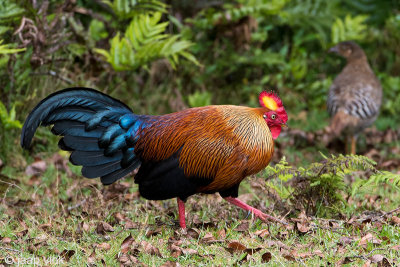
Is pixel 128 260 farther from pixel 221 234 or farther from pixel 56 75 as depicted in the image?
pixel 56 75

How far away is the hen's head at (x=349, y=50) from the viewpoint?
9109mm

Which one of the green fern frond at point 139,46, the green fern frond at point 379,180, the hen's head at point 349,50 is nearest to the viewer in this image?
the green fern frond at point 379,180

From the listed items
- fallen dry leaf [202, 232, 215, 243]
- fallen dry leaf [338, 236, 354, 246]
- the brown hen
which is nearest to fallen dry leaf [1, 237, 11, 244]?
fallen dry leaf [202, 232, 215, 243]

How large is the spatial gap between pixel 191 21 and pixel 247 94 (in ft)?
6.07

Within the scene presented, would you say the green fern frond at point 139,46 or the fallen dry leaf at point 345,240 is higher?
the green fern frond at point 139,46

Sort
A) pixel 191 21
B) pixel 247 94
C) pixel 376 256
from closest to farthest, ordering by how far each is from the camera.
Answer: pixel 376 256 → pixel 191 21 → pixel 247 94

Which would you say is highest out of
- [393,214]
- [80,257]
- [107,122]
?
[107,122]

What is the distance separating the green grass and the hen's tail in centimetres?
50

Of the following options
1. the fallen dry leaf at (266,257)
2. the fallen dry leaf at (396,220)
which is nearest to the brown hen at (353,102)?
the fallen dry leaf at (396,220)

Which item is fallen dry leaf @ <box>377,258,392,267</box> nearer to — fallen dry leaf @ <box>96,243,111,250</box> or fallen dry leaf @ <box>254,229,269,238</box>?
fallen dry leaf @ <box>254,229,269,238</box>

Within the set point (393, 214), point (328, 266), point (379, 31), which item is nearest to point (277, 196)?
point (393, 214)

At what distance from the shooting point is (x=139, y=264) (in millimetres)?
4031

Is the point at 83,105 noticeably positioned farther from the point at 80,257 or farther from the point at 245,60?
the point at 245,60

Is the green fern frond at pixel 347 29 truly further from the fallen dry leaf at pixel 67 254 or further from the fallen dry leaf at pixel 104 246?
the fallen dry leaf at pixel 67 254
